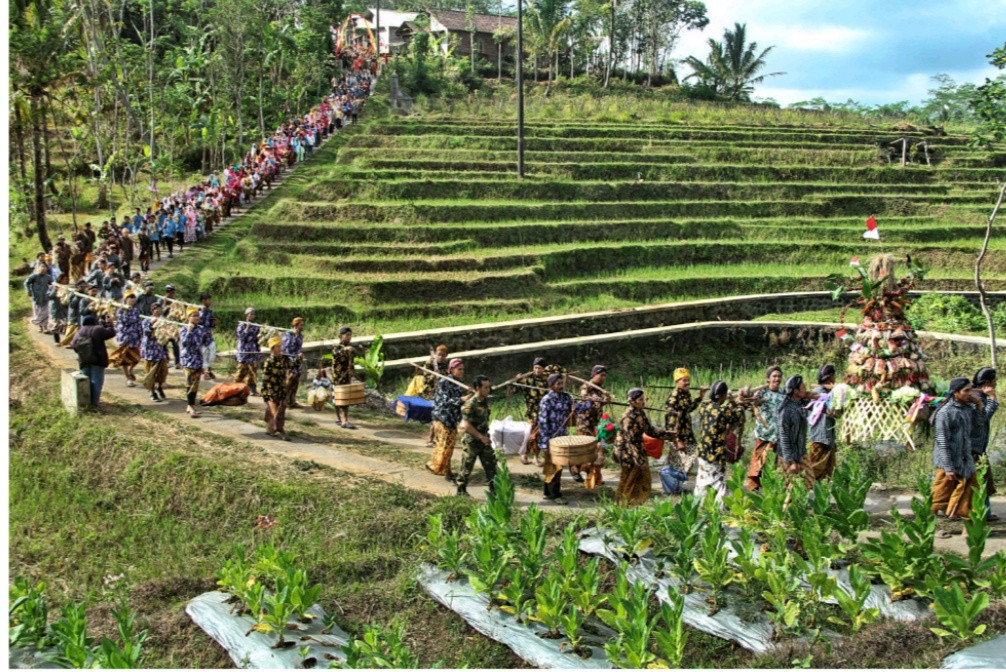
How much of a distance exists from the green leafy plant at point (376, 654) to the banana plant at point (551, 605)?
0.83 metres

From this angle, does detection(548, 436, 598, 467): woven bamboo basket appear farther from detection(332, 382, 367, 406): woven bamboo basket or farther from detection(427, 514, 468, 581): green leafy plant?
detection(332, 382, 367, 406): woven bamboo basket

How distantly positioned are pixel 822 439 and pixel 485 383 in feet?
10.0

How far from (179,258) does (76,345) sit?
8188mm

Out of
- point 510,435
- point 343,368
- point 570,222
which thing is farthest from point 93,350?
point 570,222

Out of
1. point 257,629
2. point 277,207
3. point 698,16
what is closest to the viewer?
point 257,629

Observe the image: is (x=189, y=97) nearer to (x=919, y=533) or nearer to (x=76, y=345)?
(x=76, y=345)

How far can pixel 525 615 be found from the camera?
6.32 m

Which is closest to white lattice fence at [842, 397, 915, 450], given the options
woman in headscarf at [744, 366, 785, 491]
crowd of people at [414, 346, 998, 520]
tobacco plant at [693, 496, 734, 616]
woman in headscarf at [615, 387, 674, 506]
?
crowd of people at [414, 346, 998, 520]

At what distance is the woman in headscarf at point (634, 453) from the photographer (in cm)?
841

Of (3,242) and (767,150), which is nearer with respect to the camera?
(3,242)

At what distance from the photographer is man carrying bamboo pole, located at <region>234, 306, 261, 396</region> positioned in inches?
497

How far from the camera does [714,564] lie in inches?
252

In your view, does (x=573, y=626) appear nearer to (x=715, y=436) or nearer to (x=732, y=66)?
(x=715, y=436)

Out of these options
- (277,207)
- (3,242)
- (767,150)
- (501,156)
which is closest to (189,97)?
(277,207)
